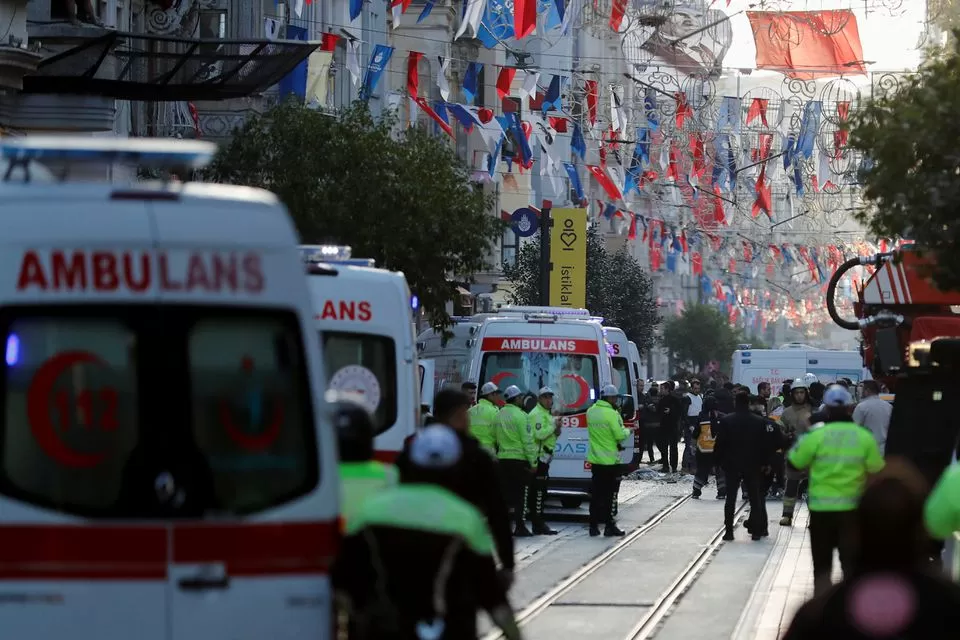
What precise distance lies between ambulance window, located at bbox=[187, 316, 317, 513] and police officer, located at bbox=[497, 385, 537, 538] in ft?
46.2

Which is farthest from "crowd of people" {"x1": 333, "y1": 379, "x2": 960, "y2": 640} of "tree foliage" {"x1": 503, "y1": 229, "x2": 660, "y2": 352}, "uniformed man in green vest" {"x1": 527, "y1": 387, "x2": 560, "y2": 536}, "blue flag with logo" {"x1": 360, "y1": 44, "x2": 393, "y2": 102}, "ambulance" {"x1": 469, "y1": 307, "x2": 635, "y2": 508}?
"tree foliage" {"x1": 503, "y1": 229, "x2": 660, "y2": 352}

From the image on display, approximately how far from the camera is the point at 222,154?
3375cm

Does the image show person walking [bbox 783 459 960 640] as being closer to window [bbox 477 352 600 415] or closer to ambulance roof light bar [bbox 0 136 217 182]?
ambulance roof light bar [bbox 0 136 217 182]

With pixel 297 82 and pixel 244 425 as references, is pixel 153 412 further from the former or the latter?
pixel 297 82

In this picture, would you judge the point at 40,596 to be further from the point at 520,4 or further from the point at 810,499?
the point at 520,4

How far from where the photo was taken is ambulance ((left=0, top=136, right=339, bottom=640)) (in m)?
7.84

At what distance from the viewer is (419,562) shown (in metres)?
6.82

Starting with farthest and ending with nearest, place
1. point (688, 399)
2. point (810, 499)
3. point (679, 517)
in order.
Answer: point (688, 399), point (679, 517), point (810, 499)

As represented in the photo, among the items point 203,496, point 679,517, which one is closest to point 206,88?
point 679,517

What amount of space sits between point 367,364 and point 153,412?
22.5ft

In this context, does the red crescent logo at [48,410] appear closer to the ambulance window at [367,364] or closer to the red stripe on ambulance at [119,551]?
the red stripe on ambulance at [119,551]

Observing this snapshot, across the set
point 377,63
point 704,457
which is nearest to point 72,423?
point 704,457

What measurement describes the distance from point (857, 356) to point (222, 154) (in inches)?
635

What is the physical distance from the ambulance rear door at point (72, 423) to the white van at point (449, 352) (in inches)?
866
